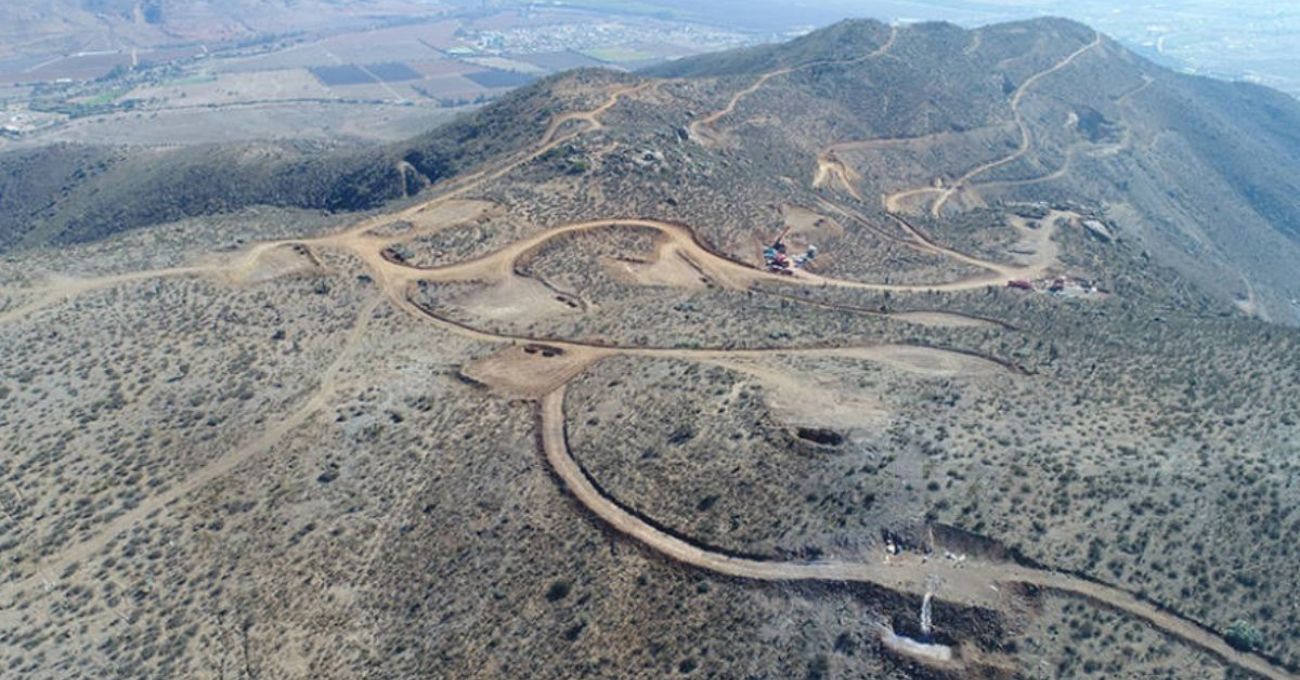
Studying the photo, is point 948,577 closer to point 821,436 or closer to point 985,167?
point 821,436

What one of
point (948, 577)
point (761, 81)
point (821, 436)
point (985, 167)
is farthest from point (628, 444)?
point (985, 167)

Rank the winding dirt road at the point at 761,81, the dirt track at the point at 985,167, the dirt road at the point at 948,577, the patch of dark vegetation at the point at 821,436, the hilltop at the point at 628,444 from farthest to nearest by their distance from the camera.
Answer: the dirt track at the point at 985,167 → the winding dirt road at the point at 761,81 → the patch of dark vegetation at the point at 821,436 → the hilltop at the point at 628,444 → the dirt road at the point at 948,577

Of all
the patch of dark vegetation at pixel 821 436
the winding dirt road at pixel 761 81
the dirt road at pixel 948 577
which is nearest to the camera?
the dirt road at pixel 948 577

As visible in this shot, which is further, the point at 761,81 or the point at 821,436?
the point at 761,81

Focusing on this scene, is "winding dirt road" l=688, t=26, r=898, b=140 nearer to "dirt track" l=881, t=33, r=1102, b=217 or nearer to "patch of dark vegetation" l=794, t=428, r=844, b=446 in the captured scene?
"dirt track" l=881, t=33, r=1102, b=217

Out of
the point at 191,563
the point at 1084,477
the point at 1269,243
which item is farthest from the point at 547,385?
the point at 1269,243

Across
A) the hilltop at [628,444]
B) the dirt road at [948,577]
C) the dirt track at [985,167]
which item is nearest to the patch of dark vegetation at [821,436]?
the hilltop at [628,444]

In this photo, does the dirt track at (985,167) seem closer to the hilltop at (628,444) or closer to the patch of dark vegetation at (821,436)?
the hilltop at (628,444)

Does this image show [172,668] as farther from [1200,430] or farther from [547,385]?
[1200,430]
